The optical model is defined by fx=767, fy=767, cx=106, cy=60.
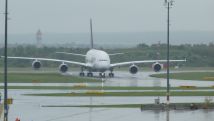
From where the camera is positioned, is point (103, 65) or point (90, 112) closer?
point (90, 112)

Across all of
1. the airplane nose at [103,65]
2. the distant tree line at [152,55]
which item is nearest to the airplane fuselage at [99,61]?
the airplane nose at [103,65]

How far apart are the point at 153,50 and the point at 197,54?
45.5ft

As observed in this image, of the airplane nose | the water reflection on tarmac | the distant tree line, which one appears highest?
the distant tree line

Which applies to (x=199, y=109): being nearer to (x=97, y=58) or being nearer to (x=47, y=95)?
(x=47, y=95)

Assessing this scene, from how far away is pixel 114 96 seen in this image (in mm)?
65812

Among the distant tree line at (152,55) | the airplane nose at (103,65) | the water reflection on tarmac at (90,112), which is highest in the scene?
the distant tree line at (152,55)

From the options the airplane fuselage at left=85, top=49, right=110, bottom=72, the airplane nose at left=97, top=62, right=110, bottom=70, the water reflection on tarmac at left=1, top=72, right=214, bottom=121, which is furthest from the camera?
the airplane fuselage at left=85, top=49, right=110, bottom=72

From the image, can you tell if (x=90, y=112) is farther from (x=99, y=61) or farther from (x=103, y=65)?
(x=99, y=61)

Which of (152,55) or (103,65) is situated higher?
(152,55)

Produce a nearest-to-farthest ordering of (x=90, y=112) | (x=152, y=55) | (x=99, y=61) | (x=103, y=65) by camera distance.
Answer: (x=90, y=112), (x=103, y=65), (x=99, y=61), (x=152, y=55)

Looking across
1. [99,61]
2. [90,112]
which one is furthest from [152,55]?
[90,112]

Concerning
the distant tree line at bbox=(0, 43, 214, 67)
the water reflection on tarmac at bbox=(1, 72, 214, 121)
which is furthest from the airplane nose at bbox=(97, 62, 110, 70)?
the distant tree line at bbox=(0, 43, 214, 67)

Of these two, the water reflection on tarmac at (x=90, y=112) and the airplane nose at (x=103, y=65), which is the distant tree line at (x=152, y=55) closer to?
the airplane nose at (x=103, y=65)

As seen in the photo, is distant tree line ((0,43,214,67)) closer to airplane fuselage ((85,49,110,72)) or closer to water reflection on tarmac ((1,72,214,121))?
airplane fuselage ((85,49,110,72))
